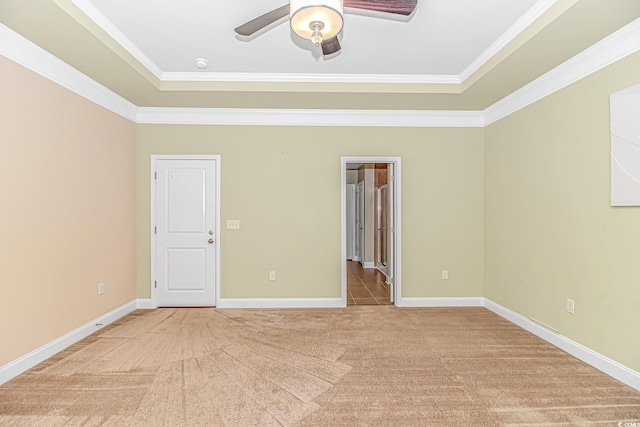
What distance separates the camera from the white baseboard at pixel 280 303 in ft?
14.1

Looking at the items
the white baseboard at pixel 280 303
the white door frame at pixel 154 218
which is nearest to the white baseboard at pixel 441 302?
the white baseboard at pixel 280 303

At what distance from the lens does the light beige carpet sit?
2.07m

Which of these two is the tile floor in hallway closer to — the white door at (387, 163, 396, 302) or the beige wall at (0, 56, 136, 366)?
the white door at (387, 163, 396, 302)

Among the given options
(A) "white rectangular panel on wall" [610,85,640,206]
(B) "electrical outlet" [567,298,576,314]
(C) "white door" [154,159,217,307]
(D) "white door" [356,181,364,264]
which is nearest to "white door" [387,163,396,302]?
(B) "electrical outlet" [567,298,576,314]

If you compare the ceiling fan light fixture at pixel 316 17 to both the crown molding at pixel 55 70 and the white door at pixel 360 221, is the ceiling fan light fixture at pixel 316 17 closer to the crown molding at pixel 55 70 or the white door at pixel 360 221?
the crown molding at pixel 55 70

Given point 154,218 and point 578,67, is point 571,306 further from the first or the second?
point 154,218

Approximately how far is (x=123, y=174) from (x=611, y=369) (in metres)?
5.37

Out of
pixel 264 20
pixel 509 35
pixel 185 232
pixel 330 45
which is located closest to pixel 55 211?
pixel 185 232

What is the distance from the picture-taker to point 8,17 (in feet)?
7.36

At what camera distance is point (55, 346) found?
291 centimetres

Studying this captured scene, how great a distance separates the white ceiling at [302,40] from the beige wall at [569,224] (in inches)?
37.0

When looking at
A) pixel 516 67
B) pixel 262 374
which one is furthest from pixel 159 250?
pixel 516 67

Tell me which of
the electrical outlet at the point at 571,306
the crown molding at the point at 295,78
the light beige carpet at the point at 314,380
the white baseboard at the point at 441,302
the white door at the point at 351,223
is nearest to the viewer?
the light beige carpet at the point at 314,380

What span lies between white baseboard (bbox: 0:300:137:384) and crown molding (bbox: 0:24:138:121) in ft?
A: 7.89
